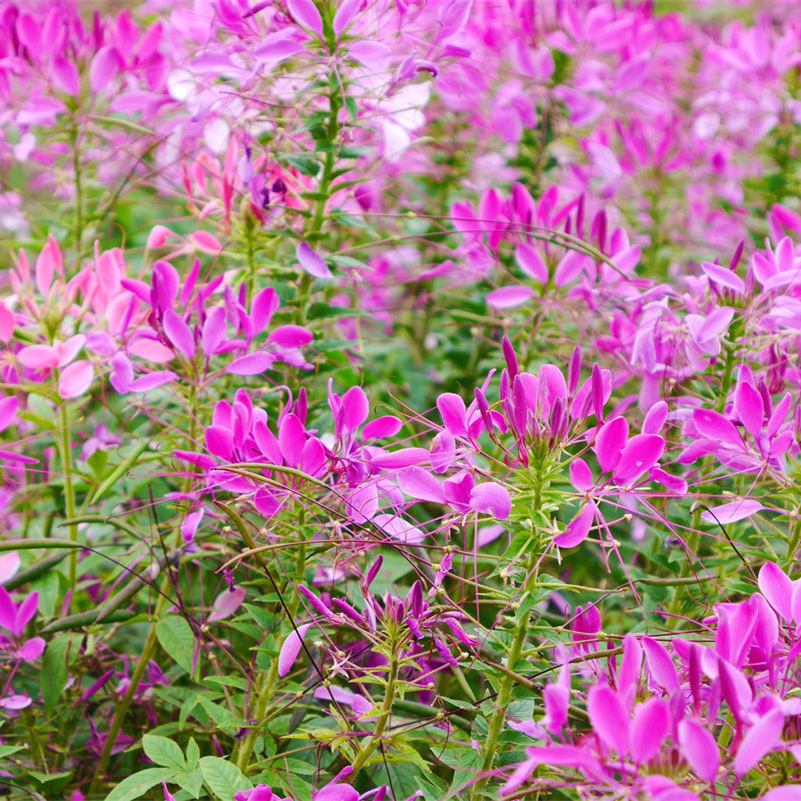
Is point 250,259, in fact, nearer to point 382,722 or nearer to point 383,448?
point 383,448

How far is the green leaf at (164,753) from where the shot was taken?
2.39ft

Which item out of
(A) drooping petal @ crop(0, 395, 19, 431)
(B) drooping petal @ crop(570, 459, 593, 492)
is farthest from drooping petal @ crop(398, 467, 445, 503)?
A: (A) drooping petal @ crop(0, 395, 19, 431)

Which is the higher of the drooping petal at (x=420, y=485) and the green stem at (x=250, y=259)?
the green stem at (x=250, y=259)

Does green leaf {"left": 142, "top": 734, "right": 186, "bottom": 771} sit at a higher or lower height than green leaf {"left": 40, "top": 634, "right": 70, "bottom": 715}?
higher

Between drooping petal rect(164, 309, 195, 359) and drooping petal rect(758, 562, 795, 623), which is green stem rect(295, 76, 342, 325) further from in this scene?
drooping petal rect(758, 562, 795, 623)

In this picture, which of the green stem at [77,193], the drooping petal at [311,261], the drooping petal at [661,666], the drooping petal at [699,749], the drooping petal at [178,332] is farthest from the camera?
the green stem at [77,193]

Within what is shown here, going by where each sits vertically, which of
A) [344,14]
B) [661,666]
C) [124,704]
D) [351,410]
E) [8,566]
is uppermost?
[344,14]

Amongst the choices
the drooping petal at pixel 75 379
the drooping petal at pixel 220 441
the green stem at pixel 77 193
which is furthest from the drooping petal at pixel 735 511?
the green stem at pixel 77 193

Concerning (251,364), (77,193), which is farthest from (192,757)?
(77,193)

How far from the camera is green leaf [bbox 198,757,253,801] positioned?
681 millimetres

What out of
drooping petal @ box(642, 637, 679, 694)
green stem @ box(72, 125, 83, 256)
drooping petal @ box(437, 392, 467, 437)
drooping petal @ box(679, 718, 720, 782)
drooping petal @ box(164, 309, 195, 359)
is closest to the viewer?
drooping petal @ box(679, 718, 720, 782)

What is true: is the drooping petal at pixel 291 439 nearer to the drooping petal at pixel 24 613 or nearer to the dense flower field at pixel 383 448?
the dense flower field at pixel 383 448

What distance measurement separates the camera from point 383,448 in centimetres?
80

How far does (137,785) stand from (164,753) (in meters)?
0.03
